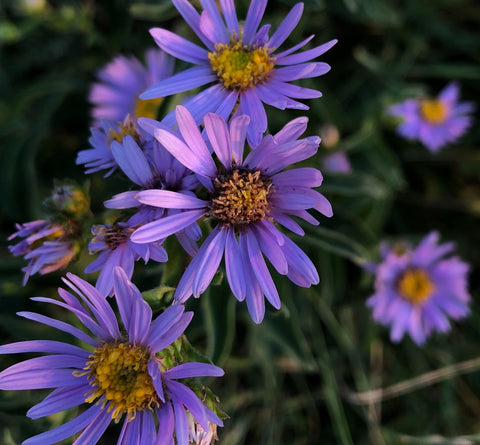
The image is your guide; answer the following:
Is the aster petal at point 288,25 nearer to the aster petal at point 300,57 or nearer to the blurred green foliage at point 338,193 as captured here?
the aster petal at point 300,57

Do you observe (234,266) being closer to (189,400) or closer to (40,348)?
(189,400)

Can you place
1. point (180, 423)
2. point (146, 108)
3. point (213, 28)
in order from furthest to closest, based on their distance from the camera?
point (146, 108) < point (213, 28) < point (180, 423)

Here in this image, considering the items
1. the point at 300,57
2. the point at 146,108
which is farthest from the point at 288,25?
the point at 146,108

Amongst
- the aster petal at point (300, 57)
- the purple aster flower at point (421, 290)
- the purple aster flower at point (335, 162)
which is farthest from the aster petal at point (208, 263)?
the purple aster flower at point (421, 290)

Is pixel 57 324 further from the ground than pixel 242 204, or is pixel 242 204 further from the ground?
pixel 242 204

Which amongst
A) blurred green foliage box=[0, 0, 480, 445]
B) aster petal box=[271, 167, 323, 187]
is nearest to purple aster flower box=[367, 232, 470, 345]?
blurred green foliage box=[0, 0, 480, 445]

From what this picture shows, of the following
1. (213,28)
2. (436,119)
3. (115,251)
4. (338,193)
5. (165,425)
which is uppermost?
(436,119)
